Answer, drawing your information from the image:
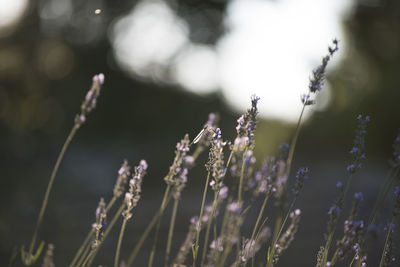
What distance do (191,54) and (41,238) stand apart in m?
14.7

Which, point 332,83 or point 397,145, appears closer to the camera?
point 397,145

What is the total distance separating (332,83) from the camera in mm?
16438

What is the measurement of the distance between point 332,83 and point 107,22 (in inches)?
402

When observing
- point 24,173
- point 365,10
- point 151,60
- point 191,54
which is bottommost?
point 24,173

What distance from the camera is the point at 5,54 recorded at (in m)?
12.2

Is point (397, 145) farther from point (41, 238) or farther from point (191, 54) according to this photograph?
point (191, 54)

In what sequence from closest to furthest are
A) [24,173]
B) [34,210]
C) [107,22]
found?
[34,210], [24,173], [107,22]

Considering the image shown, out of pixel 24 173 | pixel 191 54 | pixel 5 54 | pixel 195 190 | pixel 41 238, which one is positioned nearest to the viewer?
pixel 41 238

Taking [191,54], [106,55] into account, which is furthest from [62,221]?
[191,54]

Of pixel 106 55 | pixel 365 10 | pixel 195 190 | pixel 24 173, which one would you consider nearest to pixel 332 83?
pixel 365 10

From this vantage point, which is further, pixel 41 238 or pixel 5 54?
pixel 5 54

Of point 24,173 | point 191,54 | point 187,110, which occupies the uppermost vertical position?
point 191,54

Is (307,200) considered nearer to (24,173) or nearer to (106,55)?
(24,173)

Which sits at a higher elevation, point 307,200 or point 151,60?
point 151,60
